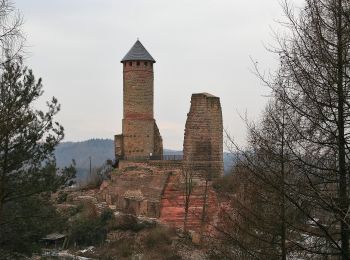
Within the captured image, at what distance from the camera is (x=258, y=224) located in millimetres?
7172

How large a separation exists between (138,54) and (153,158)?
635cm

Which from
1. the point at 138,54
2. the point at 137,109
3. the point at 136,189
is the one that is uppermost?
the point at 138,54

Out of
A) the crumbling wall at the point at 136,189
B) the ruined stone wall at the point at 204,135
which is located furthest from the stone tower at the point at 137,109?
the ruined stone wall at the point at 204,135

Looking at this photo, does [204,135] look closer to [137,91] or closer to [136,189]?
[136,189]

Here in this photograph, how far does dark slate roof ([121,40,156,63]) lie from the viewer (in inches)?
1206

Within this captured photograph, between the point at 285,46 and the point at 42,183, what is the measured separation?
9.41m

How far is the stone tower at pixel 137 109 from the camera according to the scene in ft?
99.4

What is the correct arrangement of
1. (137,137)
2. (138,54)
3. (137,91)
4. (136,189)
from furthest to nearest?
(138,54) < (137,137) < (137,91) < (136,189)

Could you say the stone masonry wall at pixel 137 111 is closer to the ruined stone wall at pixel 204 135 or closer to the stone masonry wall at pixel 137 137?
the stone masonry wall at pixel 137 137

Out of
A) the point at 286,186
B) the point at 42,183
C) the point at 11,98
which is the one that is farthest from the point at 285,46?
the point at 42,183

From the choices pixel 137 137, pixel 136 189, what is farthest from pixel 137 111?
pixel 136 189

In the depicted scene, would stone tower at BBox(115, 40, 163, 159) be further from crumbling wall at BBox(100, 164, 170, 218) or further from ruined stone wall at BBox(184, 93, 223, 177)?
ruined stone wall at BBox(184, 93, 223, 177)

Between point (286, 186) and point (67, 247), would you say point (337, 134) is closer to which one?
point (286, 186)

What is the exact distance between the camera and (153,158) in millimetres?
30578
